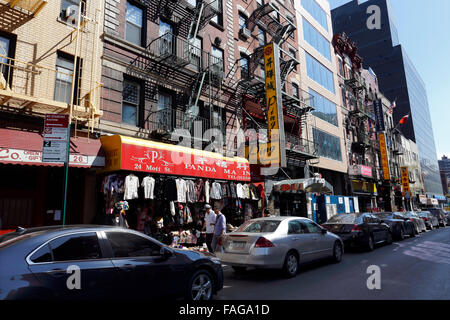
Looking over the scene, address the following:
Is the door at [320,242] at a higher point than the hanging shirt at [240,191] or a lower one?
lower

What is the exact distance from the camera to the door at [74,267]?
3.48 meters

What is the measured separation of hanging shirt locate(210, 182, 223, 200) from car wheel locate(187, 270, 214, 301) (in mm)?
7284

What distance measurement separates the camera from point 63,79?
10.2 metres

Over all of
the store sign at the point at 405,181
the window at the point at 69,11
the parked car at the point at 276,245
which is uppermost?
the window at the point at 69,11

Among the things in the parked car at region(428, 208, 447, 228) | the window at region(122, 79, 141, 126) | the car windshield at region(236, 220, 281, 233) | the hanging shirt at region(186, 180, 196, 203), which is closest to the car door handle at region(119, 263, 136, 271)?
the car windshield at region(236, 220, 281, 233)

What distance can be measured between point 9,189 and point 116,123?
4.12m

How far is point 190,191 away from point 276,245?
5.50 m

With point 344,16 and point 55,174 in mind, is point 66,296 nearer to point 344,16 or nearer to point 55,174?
point 55,174

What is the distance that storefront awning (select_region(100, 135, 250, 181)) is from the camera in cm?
970

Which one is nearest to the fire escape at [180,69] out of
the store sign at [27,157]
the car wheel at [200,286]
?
the store sign at [27,157]

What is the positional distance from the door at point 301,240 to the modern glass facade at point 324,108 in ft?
60.8

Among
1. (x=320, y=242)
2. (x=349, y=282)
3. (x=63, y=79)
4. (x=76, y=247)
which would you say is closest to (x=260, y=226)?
(x=320, y=242)

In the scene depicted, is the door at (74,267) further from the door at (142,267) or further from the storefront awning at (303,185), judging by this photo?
the storefront awning at (303,185)
